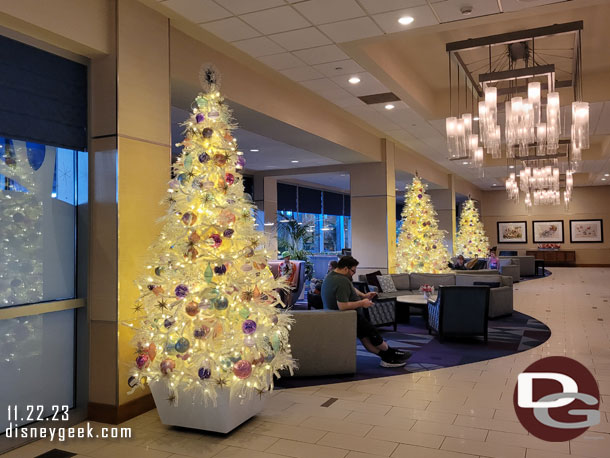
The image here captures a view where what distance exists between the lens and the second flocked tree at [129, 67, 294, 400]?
13.2ft

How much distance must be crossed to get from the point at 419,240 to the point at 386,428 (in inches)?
341

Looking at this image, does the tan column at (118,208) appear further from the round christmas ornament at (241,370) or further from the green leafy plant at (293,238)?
the green leafy plant at (293,238)

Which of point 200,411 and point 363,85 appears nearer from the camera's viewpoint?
point 200,411

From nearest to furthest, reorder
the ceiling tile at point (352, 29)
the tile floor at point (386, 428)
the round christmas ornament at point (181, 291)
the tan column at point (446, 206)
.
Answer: the tile floor at point (386, 428) < the round christmas ornament at point (181, 291) < the ceiling tile at point (352, 29) < the tan column at point (446, 206)

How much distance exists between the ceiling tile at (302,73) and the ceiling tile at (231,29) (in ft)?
4.35

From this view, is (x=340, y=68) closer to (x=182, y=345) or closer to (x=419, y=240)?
(x=182, y=345)

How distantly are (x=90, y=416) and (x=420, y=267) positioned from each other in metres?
8.99

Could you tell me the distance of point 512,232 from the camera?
2597 centimetres

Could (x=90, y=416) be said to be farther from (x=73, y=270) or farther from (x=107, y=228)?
(x=107, y=228)

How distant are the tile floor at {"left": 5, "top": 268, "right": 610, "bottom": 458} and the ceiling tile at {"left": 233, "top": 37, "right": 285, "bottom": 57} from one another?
3.85 metres

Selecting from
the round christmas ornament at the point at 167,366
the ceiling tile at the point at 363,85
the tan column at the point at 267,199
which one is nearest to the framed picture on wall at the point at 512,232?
the tan column at the point at 267,199

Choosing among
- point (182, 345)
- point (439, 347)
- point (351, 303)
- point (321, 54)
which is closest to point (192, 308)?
point (182, 345)

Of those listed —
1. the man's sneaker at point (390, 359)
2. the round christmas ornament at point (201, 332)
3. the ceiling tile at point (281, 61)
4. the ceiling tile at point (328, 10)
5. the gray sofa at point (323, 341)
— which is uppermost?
the ceiling tile at point (281, 61)

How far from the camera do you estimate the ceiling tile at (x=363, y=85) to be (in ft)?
24.0
